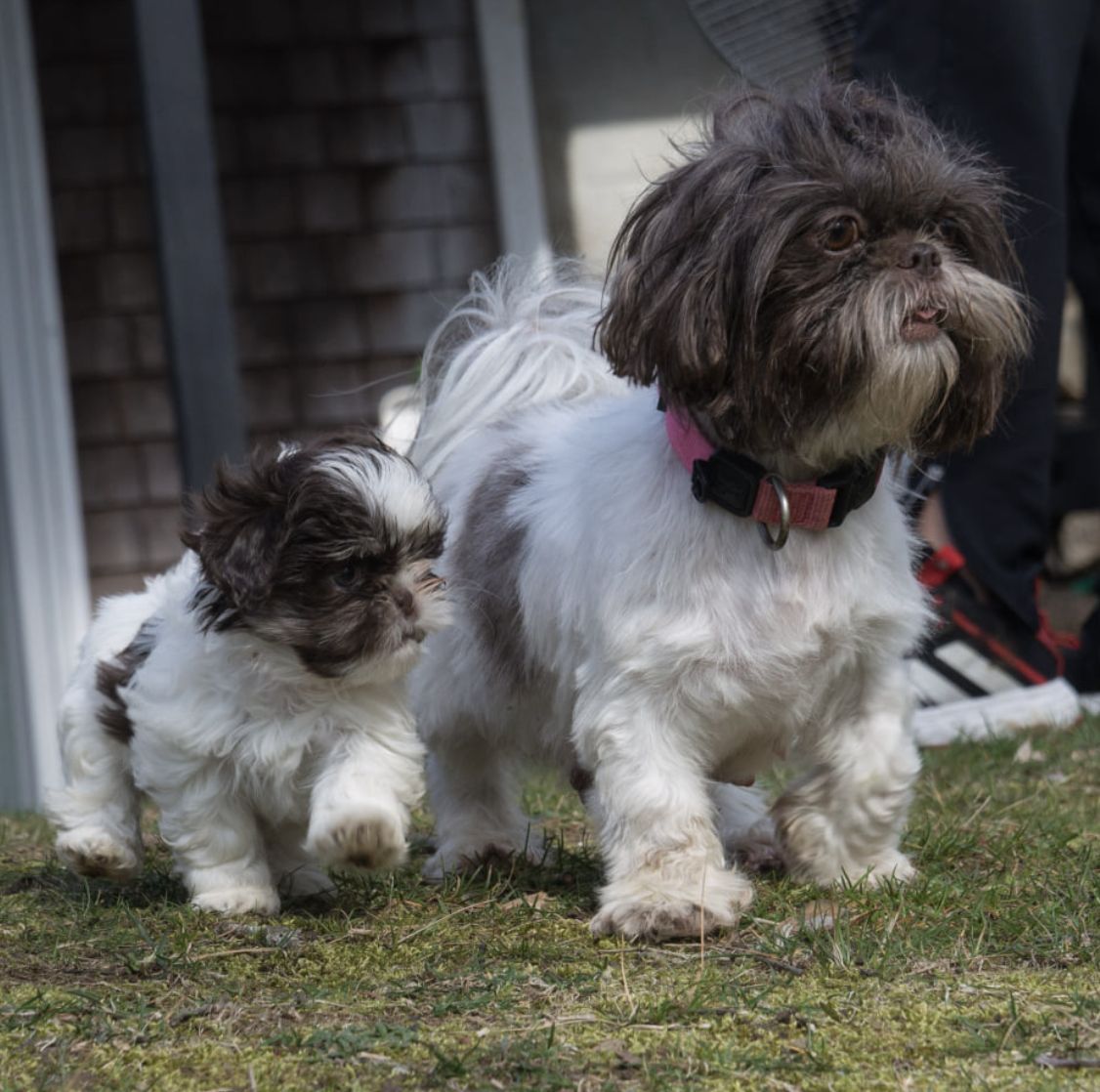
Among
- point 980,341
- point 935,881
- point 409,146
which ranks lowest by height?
point 935,881

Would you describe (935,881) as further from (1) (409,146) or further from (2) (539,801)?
(1) (409,146)

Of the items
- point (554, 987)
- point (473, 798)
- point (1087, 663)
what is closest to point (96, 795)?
point (473, 798)

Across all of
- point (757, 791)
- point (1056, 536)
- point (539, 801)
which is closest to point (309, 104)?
point (1056, 536)

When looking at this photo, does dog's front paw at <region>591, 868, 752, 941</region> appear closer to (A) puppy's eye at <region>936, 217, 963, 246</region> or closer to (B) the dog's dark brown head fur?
(B) the dog's dark brown head fur

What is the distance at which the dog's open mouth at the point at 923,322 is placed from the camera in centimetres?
306

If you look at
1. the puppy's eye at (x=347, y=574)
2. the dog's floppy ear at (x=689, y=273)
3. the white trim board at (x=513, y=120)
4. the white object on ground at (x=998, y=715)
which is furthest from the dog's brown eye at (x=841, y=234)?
the white trim board at (x=513, y=120)

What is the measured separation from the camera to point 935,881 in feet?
11.2

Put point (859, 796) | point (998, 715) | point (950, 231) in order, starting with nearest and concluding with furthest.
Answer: point (950, 231), point (859, 796), point (998, 715)

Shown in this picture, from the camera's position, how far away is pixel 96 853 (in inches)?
141

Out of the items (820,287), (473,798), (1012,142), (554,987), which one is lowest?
(554,987)

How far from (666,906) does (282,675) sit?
844 mm

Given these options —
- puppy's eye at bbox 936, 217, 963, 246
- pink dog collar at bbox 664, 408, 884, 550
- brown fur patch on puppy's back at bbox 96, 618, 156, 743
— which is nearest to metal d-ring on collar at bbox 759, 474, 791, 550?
pink dog collar at bbox 664, 408, 884, 550

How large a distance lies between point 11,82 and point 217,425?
317 centimetres

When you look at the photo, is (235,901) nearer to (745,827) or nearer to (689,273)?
(745,827)
